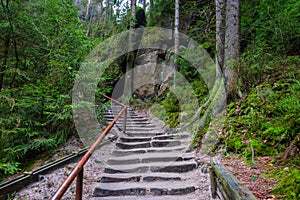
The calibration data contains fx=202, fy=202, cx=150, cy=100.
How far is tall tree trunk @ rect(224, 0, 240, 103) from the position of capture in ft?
16.2

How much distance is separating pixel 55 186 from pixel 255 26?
7005 millimetres

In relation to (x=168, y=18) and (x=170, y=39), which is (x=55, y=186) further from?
(x=168, y=18)

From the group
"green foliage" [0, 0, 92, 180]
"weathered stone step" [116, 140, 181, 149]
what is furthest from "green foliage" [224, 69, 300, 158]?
"green foliage" [0, 0, 92, 180]

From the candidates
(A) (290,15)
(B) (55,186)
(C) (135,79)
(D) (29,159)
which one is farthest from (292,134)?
(C) (135,79)

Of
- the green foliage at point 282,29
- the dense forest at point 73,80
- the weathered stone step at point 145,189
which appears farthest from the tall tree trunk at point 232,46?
the weathered stone step at point 145,189

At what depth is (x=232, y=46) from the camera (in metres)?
5.05

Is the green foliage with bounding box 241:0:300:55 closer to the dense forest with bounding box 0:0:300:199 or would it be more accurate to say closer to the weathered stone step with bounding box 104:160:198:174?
the dense forest with bounding box 0:0:300:199

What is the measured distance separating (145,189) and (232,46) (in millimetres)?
3922

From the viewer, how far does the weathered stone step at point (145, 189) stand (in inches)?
130

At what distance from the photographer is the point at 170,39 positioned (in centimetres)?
1387

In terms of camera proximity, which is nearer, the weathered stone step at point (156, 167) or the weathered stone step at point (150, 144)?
the weathered stone step at point (156, 167)

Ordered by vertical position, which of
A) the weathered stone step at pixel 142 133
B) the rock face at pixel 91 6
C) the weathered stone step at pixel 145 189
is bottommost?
the weathered stone step at pixel 145 189

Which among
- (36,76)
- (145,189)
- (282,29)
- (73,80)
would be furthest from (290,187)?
(36,76)

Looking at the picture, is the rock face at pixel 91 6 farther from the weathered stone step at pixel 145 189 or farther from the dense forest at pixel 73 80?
the weathered stone step at pixel 145 189
